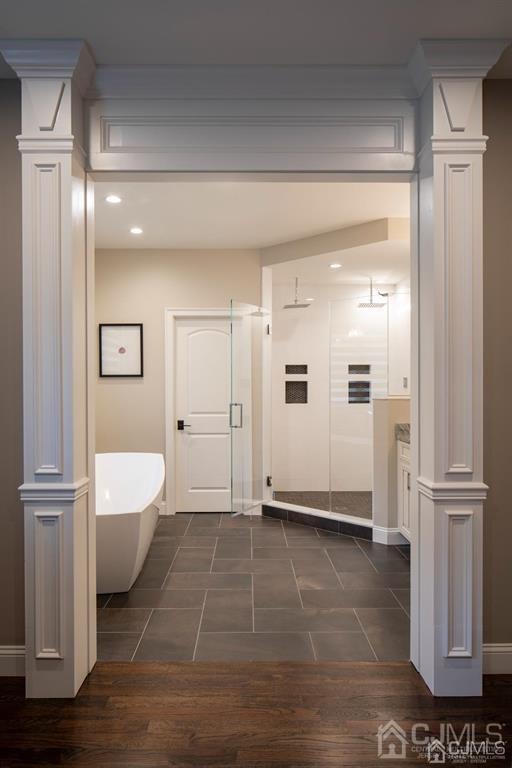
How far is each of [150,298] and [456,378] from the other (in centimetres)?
363

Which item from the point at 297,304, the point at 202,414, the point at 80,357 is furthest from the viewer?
the point at 297,304

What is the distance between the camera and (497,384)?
226 cm

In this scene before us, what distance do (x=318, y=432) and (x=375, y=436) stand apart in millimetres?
1400

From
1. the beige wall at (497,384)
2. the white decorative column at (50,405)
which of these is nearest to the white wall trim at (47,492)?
the white decorative column at (50,405)

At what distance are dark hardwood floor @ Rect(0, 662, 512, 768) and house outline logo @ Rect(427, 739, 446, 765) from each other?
0.17 ft

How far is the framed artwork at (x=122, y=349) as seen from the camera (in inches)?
198

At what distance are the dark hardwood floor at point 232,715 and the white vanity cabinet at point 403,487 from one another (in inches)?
67.6

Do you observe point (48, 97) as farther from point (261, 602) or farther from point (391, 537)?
point (391, 537)

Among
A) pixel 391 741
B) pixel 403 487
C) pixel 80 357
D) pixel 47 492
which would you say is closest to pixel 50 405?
pixel 80 357

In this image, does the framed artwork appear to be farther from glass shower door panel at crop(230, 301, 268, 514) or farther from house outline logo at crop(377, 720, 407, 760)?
house outline logo at crop(377, 720, 407, 760)

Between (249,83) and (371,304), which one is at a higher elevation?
(249,83)

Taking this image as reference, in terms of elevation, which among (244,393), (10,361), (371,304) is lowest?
(244,393)

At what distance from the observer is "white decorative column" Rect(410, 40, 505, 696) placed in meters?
2.09

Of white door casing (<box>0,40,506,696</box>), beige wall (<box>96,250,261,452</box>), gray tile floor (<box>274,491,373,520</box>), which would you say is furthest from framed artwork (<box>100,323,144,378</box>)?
white door casing (<box>0,40,506,696</box>)
